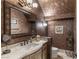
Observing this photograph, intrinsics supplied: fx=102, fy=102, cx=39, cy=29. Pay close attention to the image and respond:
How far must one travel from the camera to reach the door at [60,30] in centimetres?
602

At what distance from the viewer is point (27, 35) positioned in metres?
3.59

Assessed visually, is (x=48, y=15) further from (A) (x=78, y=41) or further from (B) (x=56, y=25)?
(A) (x=78, y=41)

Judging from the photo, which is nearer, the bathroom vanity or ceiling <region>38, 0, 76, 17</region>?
the bathroom vanity

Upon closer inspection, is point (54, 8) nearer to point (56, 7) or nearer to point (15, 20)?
point (56, 7)

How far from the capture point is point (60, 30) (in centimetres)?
627

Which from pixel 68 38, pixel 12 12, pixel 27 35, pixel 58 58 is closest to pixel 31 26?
pixel 27 35

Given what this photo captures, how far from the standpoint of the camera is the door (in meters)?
6.02

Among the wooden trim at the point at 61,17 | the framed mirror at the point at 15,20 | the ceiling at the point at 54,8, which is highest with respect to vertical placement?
the ceiling at the point at 54,8

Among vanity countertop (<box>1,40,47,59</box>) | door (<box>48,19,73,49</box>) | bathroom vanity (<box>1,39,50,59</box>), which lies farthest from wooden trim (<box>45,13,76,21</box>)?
vanity countertop (<box>1,40,47,59</box>)

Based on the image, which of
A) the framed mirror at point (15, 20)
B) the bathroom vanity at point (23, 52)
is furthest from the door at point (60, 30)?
the bathroom vanity at point (23, 52)

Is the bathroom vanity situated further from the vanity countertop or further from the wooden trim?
the wooden trim

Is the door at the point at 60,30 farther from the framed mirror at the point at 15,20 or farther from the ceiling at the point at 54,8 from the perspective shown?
the framed mirror at the point at 15,20

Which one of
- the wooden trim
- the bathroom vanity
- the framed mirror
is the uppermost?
the wooden trim

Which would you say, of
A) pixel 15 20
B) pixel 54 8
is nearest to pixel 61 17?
pixel 54 8
